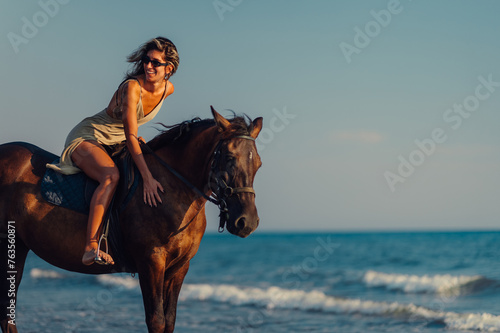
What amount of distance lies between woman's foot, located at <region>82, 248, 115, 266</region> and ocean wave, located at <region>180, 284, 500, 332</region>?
8.42 m

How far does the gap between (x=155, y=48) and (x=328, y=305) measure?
10.6 m

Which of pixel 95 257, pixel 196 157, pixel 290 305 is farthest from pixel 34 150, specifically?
pixel 290 305

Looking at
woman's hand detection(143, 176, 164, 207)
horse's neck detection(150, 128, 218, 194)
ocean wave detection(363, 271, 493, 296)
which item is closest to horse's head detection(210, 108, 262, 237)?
horse's neck detection(150, 128, 218, 194)

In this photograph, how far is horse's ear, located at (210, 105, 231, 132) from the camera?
3.43 metres

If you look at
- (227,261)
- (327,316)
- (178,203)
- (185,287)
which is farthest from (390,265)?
(178,203)

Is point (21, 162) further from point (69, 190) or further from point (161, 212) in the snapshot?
point (161, 212)

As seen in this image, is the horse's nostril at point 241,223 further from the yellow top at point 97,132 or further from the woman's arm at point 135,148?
the yellow top at point 97,132

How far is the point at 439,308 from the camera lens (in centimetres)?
1264

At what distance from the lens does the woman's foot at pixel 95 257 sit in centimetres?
352

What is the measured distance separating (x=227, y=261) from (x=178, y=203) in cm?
3077

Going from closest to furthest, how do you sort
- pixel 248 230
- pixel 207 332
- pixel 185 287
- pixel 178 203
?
pixel 248 230
pixel 178 203
pixel 207 332
pixel 185 287

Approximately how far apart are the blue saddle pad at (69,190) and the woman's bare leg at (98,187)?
0.33ft

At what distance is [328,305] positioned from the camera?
43.3 feet

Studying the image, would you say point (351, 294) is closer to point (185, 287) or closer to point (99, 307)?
point (185, 287)
